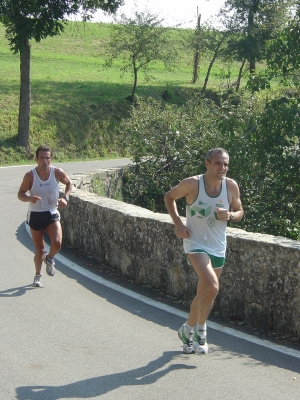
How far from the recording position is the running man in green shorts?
237 inches

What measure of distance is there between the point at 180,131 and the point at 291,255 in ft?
32.8

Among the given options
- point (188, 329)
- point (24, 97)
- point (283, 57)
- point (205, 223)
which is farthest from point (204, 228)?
point (24, 97)

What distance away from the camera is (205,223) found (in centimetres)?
607

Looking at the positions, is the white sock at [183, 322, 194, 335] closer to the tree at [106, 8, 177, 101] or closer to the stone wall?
the stone wall

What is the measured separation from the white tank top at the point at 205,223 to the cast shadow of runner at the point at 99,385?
1.05 metres

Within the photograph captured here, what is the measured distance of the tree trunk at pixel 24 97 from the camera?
94.0 ft

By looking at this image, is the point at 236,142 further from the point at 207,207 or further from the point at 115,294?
the point at 207,207

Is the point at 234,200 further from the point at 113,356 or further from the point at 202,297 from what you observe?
the point at 113,356

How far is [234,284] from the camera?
7.39m

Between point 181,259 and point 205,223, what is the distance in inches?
86.9

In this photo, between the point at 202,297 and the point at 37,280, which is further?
the point at 37,280

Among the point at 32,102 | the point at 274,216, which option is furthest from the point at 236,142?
the point at 32,102

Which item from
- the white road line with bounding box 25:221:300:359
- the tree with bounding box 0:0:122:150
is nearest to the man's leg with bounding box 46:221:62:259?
the white road line with bounding box 25:221:300:359

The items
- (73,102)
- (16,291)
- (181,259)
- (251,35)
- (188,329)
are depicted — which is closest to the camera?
(188,329)
